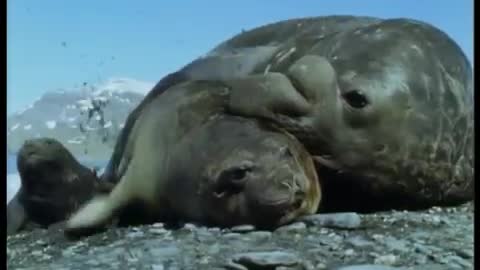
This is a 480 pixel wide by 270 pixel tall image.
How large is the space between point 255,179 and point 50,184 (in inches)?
40.0

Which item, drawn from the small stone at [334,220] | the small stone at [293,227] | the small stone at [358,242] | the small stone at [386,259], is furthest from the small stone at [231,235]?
the small stone at [386,259]

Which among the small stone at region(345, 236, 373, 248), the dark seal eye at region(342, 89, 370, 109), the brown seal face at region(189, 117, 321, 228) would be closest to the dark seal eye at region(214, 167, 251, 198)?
the brown seal face at region(189, 117, 321, 228)

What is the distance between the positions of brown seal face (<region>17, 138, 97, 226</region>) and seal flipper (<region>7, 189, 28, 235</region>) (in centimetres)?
2

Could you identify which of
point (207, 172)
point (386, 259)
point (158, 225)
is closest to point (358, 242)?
point (386, 259)

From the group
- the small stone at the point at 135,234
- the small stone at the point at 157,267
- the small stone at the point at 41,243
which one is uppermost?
the small stone at the point at 135,234

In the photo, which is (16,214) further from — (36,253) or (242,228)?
(242,228)

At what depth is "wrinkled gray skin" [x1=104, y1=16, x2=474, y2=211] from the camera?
12.5ft

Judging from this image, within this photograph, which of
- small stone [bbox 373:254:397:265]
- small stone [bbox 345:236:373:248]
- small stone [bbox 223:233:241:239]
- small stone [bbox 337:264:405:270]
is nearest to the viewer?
small stone [bbox 337:264:405:270]

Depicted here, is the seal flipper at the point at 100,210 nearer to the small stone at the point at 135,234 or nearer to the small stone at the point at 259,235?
the small stone at the point at 135,234

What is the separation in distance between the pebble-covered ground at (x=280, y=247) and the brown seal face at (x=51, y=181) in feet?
A: 1.44

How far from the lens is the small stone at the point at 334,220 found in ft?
11.5

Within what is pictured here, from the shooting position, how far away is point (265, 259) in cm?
311

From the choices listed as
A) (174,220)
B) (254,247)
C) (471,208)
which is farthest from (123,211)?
(471,208)

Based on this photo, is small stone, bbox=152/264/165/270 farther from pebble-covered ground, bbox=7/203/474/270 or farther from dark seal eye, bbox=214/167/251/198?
dark seal eye, bbox=214/167/251/198
